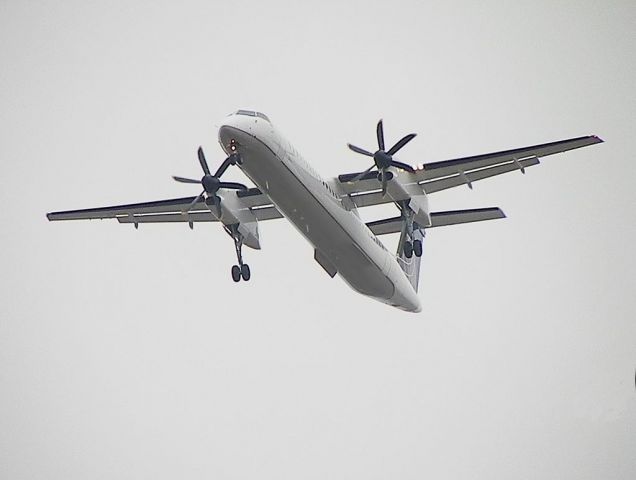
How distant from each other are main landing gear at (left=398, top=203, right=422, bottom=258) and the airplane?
0.03m

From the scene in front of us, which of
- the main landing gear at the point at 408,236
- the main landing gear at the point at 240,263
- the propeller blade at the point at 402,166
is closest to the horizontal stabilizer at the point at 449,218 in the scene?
the main landing gear at the point at 408,236

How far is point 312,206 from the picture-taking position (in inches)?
816

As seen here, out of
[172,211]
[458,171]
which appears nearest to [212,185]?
[172,211]

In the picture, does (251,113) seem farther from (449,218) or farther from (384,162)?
(449,218)

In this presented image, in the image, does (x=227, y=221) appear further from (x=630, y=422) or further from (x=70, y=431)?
(x=70, y=431)

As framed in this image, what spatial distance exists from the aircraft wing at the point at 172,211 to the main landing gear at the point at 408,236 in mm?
4436

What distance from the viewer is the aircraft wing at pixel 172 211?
24.6 meters

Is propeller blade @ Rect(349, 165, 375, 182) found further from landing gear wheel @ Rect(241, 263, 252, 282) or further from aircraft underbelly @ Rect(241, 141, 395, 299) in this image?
landing gear wheel @ Rect(241, 263, 252, 282)

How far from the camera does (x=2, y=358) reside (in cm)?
14912

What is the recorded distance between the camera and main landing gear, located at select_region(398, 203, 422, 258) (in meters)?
23.0

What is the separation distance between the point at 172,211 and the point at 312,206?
6.77m

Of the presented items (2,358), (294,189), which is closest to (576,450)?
(294,189)

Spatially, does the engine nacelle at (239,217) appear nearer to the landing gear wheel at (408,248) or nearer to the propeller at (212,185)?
the propeller at (212,185)

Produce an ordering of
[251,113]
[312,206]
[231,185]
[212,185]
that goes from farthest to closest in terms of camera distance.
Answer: [231,185]
[212,185]
[312,206]
[251,113]
